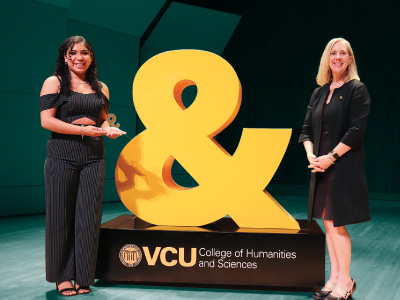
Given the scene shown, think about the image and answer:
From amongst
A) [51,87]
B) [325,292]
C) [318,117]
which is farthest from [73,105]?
[325,292]

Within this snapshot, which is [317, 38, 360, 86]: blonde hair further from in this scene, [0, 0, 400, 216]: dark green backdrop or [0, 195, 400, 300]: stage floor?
[0, 0, 400, 216]: dark green backdrop

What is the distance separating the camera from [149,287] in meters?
2.97

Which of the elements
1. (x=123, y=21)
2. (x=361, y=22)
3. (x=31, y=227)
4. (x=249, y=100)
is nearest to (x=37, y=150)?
(x=31, y=227)

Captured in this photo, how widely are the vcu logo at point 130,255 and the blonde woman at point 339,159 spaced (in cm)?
120

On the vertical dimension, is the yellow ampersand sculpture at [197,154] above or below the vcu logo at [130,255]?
above

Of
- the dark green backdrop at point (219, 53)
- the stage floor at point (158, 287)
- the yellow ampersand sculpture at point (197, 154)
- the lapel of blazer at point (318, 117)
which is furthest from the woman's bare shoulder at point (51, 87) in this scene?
the dark green backdrop at point (219, 53)

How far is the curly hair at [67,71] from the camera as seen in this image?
9.16 ft

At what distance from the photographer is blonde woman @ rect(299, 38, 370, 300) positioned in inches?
101

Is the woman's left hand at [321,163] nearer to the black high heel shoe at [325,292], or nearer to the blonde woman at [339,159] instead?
the blonde woman at [339,159]

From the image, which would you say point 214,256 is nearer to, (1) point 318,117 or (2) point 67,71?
(1) point 318,117

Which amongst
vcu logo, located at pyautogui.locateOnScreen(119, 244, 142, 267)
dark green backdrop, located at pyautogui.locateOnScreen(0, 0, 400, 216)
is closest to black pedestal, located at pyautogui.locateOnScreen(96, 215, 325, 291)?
vcu logo, located at pyautogui.locateOnScreen(119, 244, 142, 267)

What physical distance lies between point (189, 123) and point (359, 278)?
1.75 m

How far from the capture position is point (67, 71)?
2855mm

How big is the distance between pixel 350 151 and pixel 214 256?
112cm
